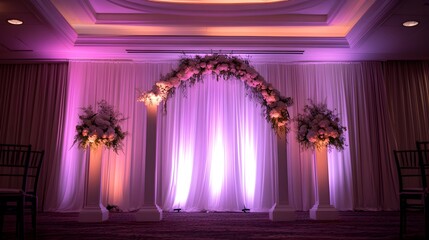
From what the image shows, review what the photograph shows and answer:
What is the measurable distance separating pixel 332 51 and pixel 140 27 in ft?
13.2

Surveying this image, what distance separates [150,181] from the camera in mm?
6102

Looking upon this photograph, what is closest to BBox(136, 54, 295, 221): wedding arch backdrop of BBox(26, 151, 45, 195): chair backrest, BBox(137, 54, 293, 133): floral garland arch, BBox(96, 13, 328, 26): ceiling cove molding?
BBox(137, 54, 293, 133): floral garland arch

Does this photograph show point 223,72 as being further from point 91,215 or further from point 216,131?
point 91,215

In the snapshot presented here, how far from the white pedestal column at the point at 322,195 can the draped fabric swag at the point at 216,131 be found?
5.92 feet

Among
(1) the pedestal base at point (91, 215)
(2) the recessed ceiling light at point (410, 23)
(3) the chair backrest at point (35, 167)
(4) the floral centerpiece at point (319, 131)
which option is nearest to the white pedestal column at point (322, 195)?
(4) the floral centerpiece at point (319, 131)

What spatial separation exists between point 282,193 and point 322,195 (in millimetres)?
714

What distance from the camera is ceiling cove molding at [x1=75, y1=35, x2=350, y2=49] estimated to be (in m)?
8.01

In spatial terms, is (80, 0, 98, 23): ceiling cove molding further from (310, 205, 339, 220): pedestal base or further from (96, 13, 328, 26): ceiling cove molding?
(310, 205, 339, 220): pedestal base

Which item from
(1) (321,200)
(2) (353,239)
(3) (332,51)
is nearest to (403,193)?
(2) (353,239)

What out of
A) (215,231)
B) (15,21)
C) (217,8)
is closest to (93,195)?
(215,231)

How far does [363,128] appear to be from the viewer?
844 cm

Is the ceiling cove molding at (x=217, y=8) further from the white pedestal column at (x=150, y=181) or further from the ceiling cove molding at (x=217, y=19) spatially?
the white pedestal column at (x=150, y=181)

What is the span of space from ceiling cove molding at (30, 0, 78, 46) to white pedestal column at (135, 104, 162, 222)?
2323 mm

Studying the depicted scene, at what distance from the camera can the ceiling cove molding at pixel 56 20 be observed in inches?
248
